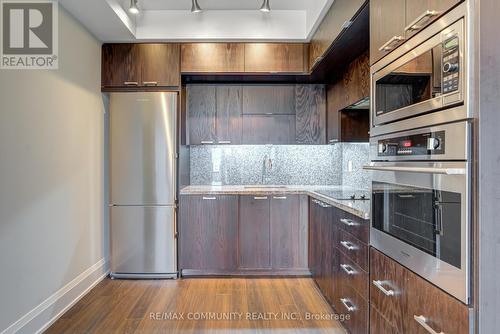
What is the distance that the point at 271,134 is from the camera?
12.1ft

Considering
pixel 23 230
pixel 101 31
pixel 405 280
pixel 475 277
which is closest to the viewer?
pixel 475 277

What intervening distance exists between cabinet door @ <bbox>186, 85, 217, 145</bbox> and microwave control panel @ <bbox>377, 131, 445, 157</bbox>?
233cm

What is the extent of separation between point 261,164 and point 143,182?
144 cm

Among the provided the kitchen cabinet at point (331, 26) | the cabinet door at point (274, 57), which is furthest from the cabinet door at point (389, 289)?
the cabinet door at point (274, 57)

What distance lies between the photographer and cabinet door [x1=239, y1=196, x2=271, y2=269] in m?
3.36

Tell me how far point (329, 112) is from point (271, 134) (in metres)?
0.70

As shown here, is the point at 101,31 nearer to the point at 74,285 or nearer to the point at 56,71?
the point at 56,71

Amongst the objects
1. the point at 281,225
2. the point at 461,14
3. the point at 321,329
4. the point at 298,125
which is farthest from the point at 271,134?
the point at 461,14

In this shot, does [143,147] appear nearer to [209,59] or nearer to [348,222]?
[209,59]

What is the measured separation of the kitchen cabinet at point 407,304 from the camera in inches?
43.5

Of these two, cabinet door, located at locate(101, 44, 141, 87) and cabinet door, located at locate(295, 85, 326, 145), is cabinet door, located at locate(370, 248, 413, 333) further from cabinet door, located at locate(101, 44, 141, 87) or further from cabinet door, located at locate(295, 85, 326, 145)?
cabinet door, located at locate(101, 44, 141, 87)

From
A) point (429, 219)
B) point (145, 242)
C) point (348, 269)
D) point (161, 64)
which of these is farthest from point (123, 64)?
point (429, 219)

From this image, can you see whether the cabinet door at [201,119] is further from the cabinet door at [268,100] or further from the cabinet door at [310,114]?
the cabinet door at [310,114]

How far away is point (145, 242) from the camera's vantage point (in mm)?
3324
